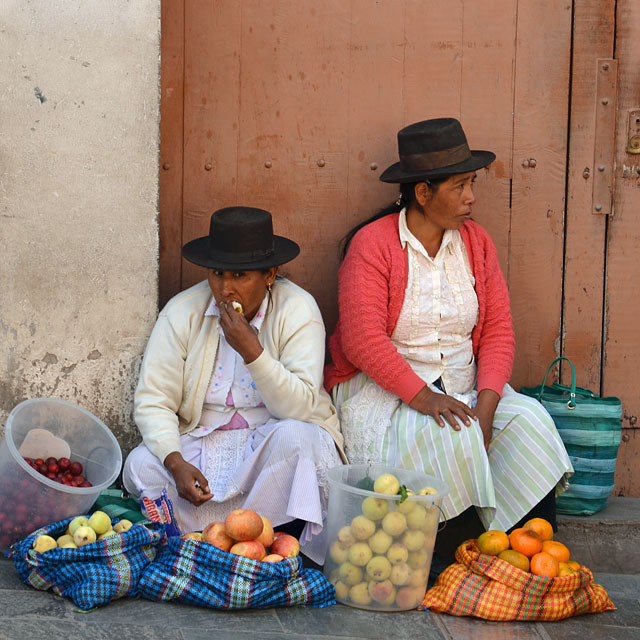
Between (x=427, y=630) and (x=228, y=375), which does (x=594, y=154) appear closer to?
(x=228, y=375)

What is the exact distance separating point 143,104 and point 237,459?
1.46 metres

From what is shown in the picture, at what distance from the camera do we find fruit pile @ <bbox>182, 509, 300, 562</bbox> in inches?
131

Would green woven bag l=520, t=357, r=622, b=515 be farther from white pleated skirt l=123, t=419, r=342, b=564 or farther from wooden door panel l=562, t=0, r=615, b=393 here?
white pleated skirt l=123, t=419, r=342, b=564

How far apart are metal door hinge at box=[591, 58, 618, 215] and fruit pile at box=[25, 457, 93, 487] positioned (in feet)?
8.32

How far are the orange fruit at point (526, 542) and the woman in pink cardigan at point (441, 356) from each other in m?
0.18

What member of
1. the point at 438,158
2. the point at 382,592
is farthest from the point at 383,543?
the point at 438,158

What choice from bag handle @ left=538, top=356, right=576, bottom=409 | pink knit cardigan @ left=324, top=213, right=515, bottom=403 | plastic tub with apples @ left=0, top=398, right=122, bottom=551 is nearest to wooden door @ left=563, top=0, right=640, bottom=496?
bag handle @ left=538, top=356, right=576, bottom=409

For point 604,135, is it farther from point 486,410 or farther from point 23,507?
point 23,507

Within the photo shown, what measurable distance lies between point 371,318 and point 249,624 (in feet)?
4.31

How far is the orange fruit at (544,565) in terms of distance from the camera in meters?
3.40

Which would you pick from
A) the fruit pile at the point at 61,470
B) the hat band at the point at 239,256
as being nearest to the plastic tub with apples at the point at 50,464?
the fruit pile at the point at 61,470

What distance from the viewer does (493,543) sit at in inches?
139

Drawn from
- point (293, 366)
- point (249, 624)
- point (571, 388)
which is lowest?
point (249, 624)

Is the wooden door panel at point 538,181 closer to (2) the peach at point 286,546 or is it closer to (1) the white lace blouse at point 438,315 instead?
(1) the white lace blouse at point 438,315
